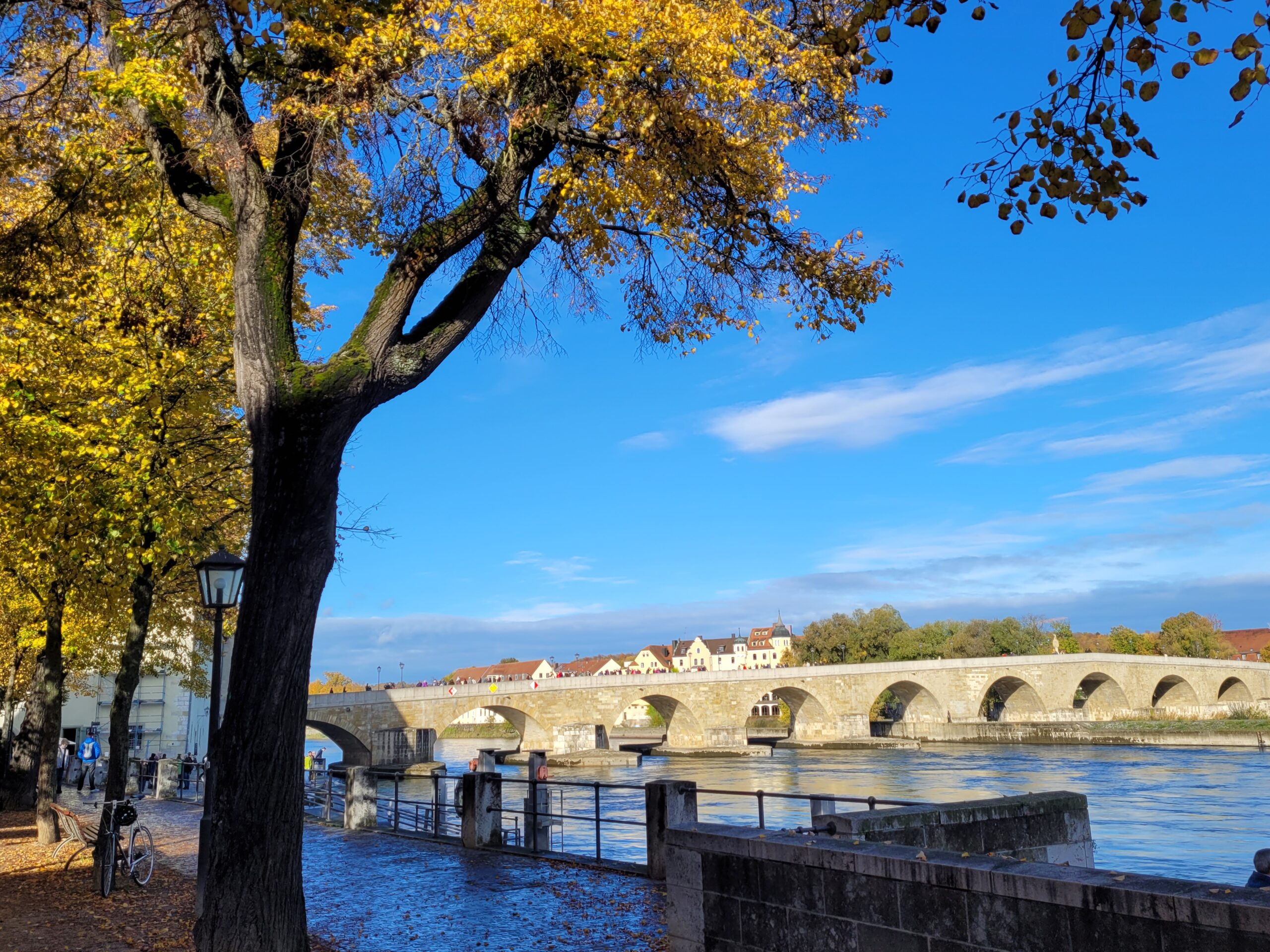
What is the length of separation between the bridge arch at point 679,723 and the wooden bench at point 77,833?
157 ft

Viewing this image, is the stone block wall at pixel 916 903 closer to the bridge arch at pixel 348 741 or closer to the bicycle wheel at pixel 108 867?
the bicycle wheel at pixel 108 867

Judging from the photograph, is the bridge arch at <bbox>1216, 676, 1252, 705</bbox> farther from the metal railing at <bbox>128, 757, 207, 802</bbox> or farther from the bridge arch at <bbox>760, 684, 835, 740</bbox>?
the metal railing at <bbox>128, 757, 207, 802</bbox>

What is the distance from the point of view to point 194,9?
6.27 meters

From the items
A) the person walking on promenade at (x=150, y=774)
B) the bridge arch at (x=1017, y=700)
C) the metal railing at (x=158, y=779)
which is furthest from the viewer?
the bridge arch at (x=1017, y=700)

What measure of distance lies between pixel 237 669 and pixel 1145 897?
14.7ft

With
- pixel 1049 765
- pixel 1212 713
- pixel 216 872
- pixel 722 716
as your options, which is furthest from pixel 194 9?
pixel 1212 713

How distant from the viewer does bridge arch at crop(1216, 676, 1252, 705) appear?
81.2m

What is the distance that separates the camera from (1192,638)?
95.4 metres

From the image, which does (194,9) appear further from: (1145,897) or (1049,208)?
(1145,897)

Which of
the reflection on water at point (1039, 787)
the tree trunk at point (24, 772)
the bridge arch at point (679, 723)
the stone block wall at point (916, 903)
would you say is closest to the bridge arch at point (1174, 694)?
the reflection on water at point (1039, 787)

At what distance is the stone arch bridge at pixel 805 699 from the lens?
49.2 m

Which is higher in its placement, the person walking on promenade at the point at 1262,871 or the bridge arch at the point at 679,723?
the person walking on promenade at the point at 1262,871

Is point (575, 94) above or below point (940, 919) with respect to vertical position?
above

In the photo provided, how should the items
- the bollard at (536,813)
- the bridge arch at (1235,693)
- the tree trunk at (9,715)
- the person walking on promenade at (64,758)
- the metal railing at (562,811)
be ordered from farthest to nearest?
1. the bridge arch at (1235,693)
2. the person walking on promenade at (64,758)
3. the tree trunk at (9,715)
4. the bollard at (536,813)
5. the metal railing at (562,811)
